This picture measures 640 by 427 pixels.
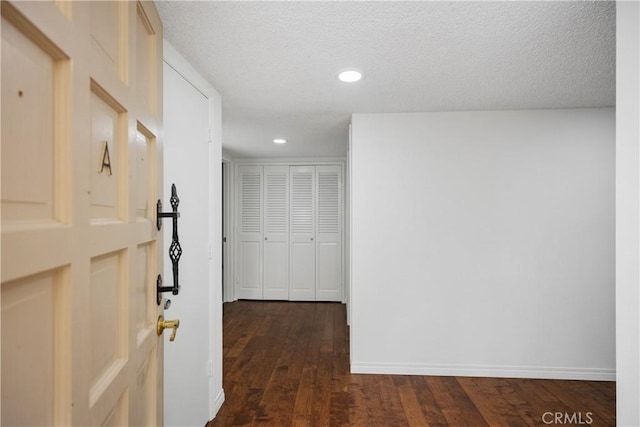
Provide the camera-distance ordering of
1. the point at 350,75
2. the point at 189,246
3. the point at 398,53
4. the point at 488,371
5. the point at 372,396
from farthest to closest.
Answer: the point at 488,371
the point at 372,396
the point at 350,75
the point at 189,246
the point at 398,53

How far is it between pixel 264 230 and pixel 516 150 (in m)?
3.70

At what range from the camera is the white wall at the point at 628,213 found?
1166 mm

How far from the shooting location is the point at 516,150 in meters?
3.10

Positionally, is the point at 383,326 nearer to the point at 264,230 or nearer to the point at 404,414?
the point at 404,414

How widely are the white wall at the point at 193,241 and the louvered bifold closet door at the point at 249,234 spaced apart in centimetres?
319

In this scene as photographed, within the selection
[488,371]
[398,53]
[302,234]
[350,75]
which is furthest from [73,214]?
[302,234]

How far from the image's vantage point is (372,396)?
2766 millimetres

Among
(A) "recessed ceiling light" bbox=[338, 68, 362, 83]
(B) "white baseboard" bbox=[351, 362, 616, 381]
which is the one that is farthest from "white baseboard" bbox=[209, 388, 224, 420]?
(A) "recessed ceiling light" bbox=[338, 68, 362, 83]

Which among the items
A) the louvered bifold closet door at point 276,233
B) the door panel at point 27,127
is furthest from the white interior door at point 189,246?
the louvered bifold closet door at point 276,233

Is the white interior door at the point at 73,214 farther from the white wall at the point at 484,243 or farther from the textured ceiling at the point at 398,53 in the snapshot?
the white wall at the point at 484,243

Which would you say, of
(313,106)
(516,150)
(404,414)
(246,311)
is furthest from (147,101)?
(246,311)

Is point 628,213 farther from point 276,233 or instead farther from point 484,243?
point 276,233

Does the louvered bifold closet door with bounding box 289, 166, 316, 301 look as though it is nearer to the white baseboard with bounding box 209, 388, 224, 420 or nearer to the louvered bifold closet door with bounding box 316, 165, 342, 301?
the louvered bifold closet door with bounding box 316, 165, 342, 301

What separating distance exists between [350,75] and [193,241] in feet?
4.38
